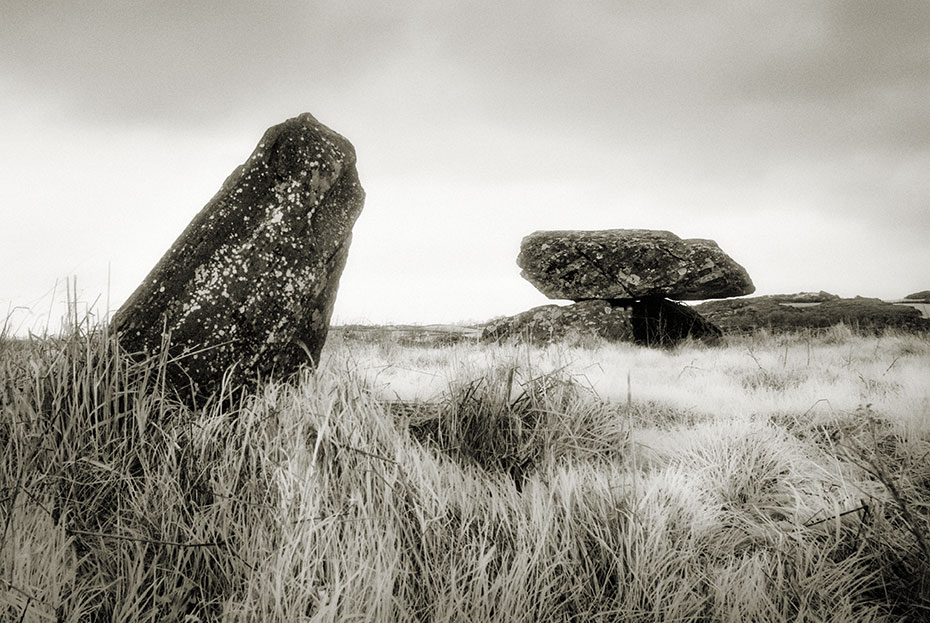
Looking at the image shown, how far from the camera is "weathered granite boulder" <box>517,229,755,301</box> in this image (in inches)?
440

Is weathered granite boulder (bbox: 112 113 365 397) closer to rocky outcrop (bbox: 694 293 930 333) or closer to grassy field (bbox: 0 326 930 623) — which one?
grassy field (bbox: 0 326 930 623)

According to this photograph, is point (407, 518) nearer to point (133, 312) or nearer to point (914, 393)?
point (133, 312)

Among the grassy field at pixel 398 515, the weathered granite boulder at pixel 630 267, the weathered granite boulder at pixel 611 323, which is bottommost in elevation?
the grassy field at pixel 398 515

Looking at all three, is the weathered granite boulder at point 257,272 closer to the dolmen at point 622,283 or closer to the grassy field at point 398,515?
the grassy field at point 398,515

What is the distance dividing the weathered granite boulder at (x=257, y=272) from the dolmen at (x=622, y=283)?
7899 mm

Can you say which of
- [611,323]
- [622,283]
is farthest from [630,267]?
[611,323]

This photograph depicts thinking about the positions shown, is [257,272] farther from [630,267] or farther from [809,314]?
[809,314]

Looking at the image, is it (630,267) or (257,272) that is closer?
(257,272)

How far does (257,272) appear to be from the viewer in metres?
2.94

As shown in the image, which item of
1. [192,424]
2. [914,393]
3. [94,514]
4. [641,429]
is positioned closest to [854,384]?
[914,393]

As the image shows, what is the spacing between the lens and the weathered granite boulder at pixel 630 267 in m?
11.2


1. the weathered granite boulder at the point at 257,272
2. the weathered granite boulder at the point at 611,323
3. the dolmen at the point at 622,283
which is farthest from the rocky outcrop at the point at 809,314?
the weathered granite boulder at the point at 257,272

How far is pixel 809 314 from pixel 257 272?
15.9 m

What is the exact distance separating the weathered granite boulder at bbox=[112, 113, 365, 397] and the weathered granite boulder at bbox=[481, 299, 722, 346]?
725cm
